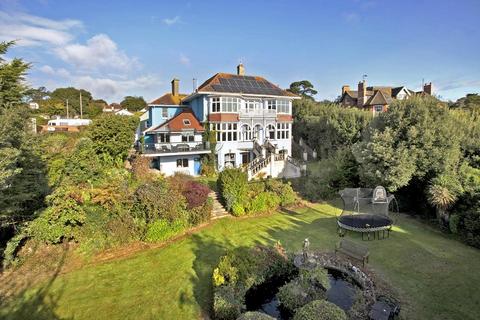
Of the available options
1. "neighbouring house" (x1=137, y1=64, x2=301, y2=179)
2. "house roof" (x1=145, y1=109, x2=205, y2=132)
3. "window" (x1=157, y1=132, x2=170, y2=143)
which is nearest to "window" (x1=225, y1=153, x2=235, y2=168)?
"neighbouring house" (x1=137, y1=64, x2=301, y2=179)

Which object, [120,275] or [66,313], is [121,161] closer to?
[120,275]

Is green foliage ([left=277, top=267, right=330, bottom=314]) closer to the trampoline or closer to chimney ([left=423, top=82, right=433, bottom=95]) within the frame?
the trampoline

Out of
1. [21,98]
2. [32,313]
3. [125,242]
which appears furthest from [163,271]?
[21,98]

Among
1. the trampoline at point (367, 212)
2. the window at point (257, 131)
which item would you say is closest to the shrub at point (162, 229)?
the trampoline at point (367, 212)

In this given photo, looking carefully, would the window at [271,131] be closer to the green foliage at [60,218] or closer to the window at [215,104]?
the window at [215,104]

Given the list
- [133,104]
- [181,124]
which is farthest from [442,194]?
[133,104]

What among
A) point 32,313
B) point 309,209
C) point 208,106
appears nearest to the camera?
point 32,313
